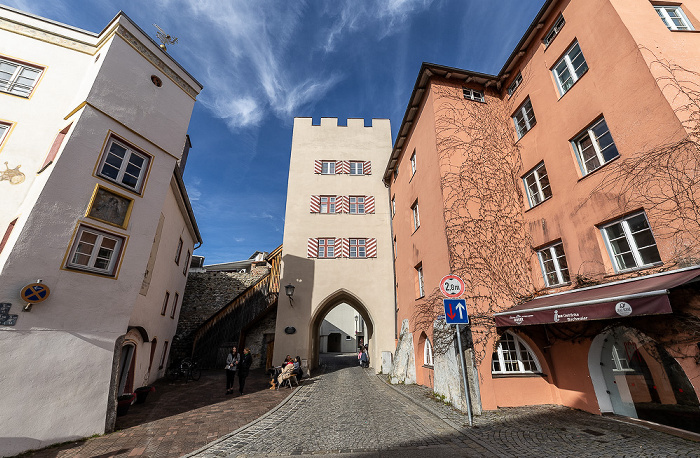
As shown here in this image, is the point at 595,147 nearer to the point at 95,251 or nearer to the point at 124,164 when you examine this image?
the point at 124,164

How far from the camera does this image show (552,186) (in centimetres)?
791

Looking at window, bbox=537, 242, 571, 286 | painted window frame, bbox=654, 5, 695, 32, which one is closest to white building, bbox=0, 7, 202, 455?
window, bbox=537, 242, 571, 286

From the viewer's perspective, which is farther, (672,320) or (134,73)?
(134,73)

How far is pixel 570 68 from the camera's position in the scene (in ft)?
25.1

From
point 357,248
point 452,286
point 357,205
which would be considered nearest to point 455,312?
point 452,286

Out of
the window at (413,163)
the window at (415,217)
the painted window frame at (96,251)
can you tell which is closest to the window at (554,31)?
the window at (413,163)

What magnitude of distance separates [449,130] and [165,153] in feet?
30.0

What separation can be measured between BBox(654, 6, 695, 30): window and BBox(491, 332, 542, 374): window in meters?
7.91

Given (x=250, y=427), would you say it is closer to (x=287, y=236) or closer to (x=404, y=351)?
(x=404, y=351)

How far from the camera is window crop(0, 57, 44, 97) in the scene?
7766mm

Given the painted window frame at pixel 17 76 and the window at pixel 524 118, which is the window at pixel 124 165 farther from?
the window at pixel 524 118

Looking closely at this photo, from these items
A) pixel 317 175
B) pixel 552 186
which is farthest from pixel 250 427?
pixel 317 175

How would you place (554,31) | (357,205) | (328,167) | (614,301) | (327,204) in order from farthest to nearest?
1. (328,167)
2. (357,205)
3. (327,204)
4. (554,31)
5. (614,301)

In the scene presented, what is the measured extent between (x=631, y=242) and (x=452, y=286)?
3574mm
